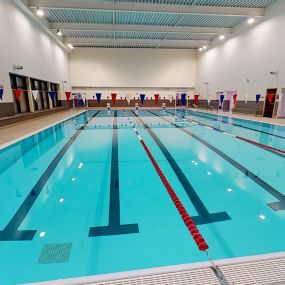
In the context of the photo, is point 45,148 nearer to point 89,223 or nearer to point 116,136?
point 116,136

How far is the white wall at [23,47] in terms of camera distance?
7355mm

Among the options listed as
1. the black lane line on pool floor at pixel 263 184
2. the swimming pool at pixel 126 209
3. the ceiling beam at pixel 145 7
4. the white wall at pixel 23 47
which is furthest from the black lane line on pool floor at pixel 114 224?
the ceiling beam at pixel 145 7

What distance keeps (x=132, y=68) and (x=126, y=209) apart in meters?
17.6

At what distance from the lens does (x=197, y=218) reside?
2123 mm

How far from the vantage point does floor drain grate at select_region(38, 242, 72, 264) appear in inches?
61.6

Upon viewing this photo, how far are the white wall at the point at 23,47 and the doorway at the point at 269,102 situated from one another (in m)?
11.3

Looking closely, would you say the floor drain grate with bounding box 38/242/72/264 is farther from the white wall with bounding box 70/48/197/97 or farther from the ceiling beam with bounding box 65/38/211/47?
the white wall with bounding box 70/48/197/97

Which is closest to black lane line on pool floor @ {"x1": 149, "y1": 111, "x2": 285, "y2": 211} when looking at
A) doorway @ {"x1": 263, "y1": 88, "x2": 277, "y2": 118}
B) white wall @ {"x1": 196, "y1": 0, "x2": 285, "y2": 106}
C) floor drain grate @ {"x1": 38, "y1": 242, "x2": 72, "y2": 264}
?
floor drain grate @ {"x1": 38, "y1": 242, "x2": 72, "y2": 264}

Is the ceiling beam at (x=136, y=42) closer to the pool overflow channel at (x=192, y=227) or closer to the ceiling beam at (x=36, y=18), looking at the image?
the ceiling beam at (x=36, y=18)

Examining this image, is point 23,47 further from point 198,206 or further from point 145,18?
→ point 198,206

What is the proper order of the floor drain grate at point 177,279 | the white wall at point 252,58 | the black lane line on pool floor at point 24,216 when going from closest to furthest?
the floor drain grate at point 177,279 < the black lane line on pool floor at point 24,216 < the white wall at point 252,58

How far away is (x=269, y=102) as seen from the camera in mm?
10188

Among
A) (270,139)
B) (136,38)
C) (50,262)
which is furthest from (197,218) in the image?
(136,38)

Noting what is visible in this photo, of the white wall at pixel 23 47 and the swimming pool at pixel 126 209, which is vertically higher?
the white wall at pixel 23 47
